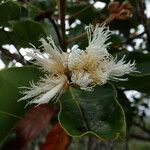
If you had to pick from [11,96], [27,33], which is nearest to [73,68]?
Answer: [11,96]

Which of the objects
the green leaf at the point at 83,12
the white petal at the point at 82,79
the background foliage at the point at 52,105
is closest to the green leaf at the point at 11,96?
the background foliage at the point at 52,105

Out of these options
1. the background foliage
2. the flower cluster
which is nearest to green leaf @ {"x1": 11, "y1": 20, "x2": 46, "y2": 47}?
the background foliage

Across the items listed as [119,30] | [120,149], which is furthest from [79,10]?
[120,149]

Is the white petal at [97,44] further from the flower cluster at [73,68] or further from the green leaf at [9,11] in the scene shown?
the green leaf at [9,11]

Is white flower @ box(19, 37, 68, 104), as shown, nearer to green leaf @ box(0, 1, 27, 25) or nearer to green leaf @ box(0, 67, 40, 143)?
green leaf @ box(0, 67, 40, 143)

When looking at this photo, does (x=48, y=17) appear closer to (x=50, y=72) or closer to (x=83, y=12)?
(x=50, y=72)

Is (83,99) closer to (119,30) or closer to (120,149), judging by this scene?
(119,30)
